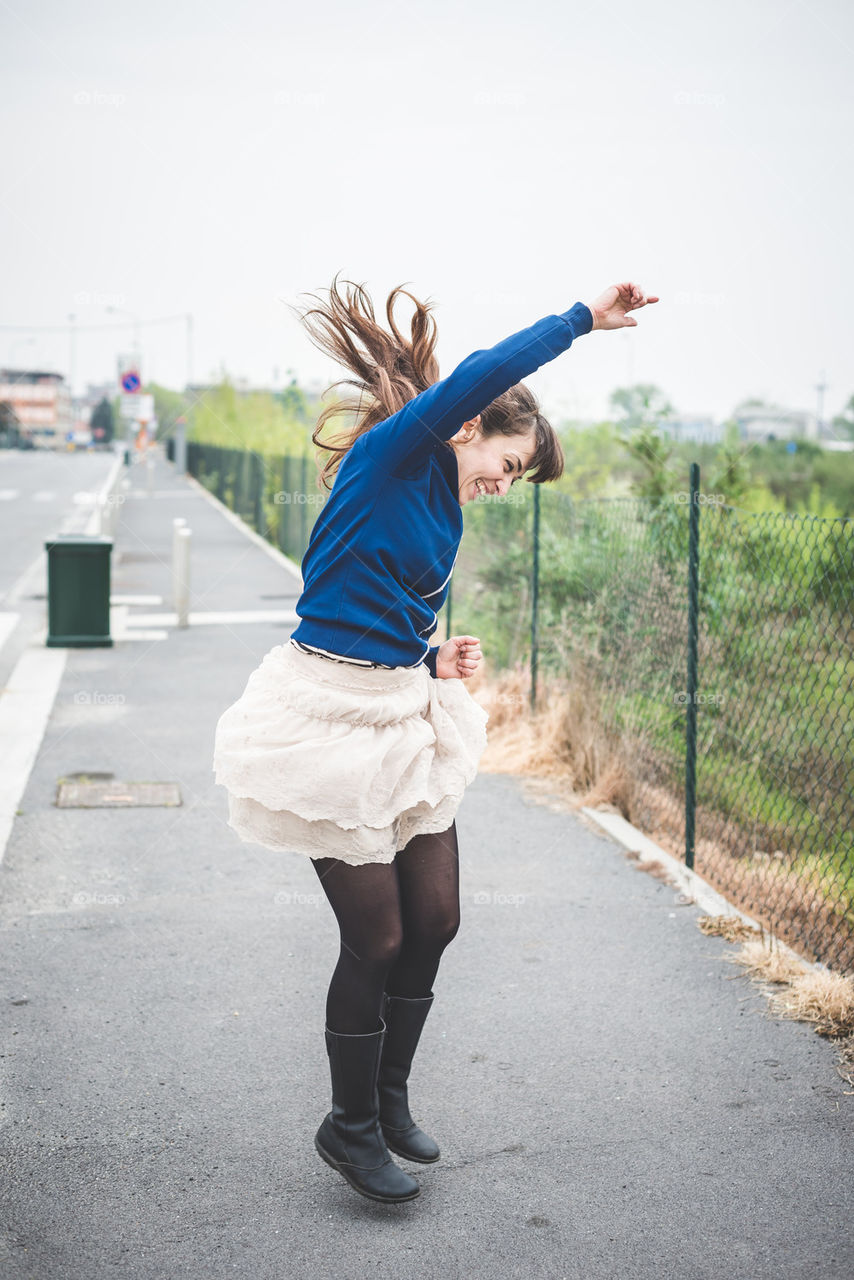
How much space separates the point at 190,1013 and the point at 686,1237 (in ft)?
5.75

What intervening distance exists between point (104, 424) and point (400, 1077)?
5965 inches

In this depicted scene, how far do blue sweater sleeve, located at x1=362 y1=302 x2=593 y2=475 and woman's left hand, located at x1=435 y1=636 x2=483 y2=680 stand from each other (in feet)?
1.81

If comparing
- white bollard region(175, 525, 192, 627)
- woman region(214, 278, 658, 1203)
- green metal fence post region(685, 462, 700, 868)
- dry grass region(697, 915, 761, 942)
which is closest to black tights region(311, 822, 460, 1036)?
woman region(214, 278, 658, 1203)

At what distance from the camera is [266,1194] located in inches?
117

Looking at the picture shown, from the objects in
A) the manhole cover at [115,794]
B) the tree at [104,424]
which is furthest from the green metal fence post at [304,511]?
the tree at [104,424]

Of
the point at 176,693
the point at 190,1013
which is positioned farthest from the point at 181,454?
the point at 190,1013

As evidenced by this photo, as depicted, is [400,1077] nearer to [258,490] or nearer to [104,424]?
[258,490]

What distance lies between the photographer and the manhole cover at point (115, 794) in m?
6.30

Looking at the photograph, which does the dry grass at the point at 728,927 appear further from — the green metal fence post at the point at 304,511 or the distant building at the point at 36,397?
the distant building at the point at 36,397

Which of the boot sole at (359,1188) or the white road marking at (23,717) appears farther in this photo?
the white road marking at (23,717)

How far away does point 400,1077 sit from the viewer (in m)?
3.00

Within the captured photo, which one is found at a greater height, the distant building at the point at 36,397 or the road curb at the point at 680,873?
the distant building at the point at 36,397

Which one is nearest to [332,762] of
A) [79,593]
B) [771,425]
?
[79,593]

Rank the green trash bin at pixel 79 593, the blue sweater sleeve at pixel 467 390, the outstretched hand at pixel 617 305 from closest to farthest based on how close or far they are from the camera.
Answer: the blue sweater sleeve at pixel 467 390
the outstretched hand at pixel 617 305
the green trash bin at pixel 79 593
